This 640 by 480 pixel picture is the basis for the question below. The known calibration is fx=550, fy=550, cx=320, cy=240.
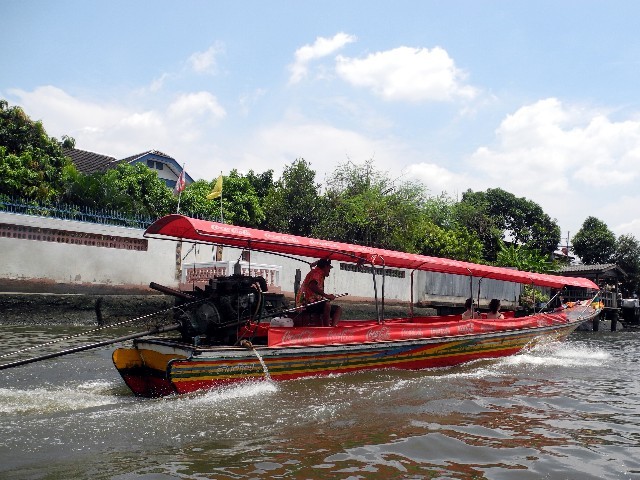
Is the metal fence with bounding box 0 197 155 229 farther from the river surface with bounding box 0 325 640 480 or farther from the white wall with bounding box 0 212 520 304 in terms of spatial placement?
the river surface with bounding box 0 325 640 480

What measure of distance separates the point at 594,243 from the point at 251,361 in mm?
35963

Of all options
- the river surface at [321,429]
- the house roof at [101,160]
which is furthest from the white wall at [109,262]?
the house roof at [101,160]

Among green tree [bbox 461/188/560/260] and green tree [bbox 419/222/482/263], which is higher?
green tree [bbox 461/188/560/260]

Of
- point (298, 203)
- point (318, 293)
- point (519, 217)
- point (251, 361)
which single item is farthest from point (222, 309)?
point (519, 217)

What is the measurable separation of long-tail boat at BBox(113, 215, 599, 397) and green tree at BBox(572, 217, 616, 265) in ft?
105

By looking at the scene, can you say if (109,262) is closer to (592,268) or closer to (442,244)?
(442,244)

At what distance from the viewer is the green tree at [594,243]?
120 feet

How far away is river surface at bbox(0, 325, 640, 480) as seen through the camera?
4.01 m

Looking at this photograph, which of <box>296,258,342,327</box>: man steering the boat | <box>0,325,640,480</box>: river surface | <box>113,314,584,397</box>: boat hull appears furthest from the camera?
<box>296,258,342,327</box>: man steering the boat

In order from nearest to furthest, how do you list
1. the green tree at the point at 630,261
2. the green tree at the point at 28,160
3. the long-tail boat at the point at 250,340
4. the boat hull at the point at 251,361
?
1. the boat hull at the point at 251,361
2. the long-tail boat at the point at 250,340
3. the green tree at the point at 28,160
4. the green tree at the point at 630,261

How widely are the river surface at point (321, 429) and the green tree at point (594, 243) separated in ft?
105

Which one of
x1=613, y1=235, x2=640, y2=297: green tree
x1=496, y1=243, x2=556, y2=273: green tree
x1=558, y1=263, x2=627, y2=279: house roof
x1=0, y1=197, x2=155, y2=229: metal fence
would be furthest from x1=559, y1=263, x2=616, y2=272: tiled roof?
x1=0, y1=197, x2=155, y2=229: metal fence

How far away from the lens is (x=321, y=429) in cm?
505

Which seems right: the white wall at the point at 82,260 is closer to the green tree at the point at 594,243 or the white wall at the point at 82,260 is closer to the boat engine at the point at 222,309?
the boat engine at the point at 222,309
